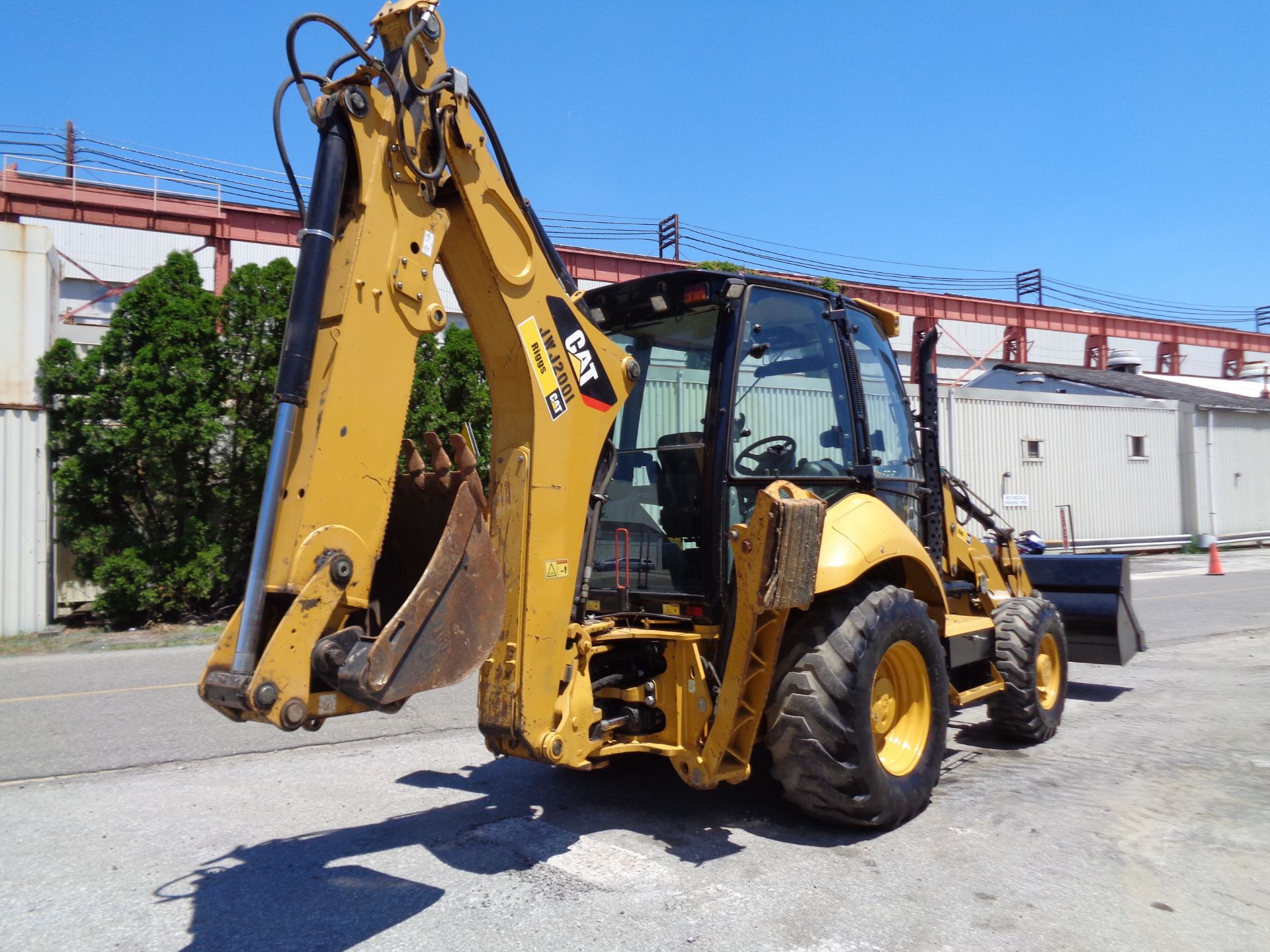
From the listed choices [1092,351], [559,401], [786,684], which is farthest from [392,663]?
[1092,351]

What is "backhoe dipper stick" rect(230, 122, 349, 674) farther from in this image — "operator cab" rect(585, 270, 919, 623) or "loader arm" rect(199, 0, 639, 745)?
"operator cab" rect(585, 270, 919, 623)

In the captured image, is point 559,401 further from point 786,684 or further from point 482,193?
point 786,684

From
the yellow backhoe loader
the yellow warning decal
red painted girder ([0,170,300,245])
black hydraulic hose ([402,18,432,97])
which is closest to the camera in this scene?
the yellow backhoe loader

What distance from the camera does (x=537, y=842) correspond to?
4328 mm

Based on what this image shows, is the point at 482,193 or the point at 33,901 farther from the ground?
the point at 482,193

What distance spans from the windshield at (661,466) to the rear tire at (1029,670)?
269 centimetres

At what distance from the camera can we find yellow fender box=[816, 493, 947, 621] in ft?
14.2

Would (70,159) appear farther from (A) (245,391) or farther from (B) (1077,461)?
(B) (1077,461)

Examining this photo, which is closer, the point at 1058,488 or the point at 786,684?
the point at 786,684

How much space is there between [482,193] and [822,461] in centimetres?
221

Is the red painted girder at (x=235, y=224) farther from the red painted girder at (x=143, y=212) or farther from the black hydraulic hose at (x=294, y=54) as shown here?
the black hydraulic hose at (x=294, y=54)

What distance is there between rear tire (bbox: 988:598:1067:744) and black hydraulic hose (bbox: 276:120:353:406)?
4.73 metres

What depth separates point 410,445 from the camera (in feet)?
12.9

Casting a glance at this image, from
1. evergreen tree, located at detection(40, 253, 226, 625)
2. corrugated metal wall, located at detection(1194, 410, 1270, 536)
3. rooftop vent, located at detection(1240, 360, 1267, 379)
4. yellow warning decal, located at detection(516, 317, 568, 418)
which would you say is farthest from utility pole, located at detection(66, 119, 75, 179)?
rooftop vent, located at detection(1240, 360, 1267, 379)
